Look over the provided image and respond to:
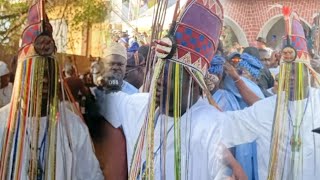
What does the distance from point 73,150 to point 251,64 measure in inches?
34.9

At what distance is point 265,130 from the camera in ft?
9.77

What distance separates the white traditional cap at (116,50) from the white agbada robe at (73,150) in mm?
321

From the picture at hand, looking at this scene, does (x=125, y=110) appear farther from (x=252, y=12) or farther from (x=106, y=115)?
(x=252, y=12)

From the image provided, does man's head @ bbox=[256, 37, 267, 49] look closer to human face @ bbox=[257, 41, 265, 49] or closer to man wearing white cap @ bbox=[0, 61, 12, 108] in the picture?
human face @ bbox=[257, 41, 265, 49]

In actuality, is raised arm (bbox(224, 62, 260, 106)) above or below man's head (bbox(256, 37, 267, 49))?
below

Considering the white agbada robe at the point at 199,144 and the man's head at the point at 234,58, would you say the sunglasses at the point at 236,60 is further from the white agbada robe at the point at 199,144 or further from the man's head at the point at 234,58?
the white agbada robe at the point at 199,144

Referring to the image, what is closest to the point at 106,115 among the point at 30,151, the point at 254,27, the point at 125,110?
the point at 125,110

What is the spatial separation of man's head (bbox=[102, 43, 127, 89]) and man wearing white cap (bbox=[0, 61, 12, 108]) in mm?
434

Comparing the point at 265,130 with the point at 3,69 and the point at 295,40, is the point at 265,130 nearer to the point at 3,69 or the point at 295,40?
the point at 295,40

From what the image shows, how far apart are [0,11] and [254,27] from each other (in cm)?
114

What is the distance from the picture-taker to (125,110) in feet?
10.7

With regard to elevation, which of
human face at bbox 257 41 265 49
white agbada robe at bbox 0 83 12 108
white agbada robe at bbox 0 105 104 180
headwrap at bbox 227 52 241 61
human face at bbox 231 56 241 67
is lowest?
white agbada robe at bbox 0 105 104 180

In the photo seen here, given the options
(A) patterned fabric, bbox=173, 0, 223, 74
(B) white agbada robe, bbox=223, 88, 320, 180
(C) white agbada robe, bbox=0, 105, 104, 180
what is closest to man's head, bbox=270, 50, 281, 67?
(B) white agbada robe, bbox=223, 88, 320, 180

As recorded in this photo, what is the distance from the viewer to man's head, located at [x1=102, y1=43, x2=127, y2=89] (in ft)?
10.6
